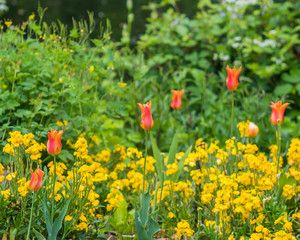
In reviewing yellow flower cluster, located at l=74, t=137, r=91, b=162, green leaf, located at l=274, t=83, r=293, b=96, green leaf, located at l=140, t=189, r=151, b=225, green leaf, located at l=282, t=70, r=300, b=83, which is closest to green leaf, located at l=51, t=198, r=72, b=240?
yellow flower cluster, located at l=74, t=137, r=91, b=162

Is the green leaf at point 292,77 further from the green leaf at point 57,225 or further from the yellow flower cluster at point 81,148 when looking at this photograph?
the green leaf at point 57,225

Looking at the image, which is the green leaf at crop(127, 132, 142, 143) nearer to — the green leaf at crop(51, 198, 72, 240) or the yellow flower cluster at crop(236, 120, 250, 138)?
the yellow flower cluster at crop(236, 120, 250, 138)

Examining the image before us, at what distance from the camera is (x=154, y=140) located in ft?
9.71

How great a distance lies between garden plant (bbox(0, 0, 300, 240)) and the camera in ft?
6.28

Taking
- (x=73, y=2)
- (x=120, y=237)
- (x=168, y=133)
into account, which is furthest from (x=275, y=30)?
(x=73, y=2)

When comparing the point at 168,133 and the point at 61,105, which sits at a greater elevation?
the point at 61,105

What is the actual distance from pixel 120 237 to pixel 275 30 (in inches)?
116

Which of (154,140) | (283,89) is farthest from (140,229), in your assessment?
(283,89)

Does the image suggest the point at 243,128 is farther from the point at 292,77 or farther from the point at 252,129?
the point at 292,77

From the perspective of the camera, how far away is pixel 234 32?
454 cm

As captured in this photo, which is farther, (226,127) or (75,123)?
(226,127)

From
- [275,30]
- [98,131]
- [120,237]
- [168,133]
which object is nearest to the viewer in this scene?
[120,237]

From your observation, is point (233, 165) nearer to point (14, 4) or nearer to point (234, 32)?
point (234, 32)

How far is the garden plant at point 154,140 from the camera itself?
1913mm
